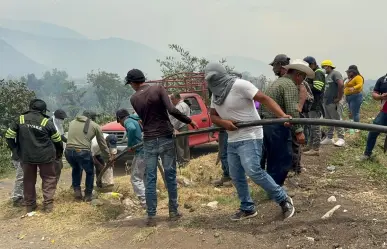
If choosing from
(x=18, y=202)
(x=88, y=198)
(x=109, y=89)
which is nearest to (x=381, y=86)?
(x=88, y=198)

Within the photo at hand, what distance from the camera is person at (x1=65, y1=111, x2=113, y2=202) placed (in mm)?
6830

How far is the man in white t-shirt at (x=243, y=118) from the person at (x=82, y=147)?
10.2 ft

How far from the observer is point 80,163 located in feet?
22.7

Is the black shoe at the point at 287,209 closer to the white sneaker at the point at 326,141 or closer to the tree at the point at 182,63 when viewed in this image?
the white sneaker at the point at 326,141

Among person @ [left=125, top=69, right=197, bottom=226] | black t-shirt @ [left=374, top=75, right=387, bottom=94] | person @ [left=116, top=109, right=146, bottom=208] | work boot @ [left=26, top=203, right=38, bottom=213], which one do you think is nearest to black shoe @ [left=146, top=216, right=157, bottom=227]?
person @ [left=125, top=69, right=197, bottom=226]

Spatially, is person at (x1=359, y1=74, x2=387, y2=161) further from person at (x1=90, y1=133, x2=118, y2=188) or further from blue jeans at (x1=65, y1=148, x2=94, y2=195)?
blue jeans at (x1=65, y1=148, x2=94, y2=195)

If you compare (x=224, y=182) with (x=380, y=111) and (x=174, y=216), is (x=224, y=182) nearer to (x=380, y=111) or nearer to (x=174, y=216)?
(x=174, y=216)

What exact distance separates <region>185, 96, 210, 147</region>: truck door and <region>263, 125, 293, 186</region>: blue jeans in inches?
231

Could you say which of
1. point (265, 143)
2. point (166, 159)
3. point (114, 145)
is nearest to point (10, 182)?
point (114, 145)

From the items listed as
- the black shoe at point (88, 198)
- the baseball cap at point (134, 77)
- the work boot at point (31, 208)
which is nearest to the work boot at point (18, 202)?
the work boot at point (31, 208)

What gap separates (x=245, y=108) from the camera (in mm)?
4398

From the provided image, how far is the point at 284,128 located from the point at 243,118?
0.78m

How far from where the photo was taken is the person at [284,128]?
4805 mm

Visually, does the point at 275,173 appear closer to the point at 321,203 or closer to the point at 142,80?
the point at 321,203
